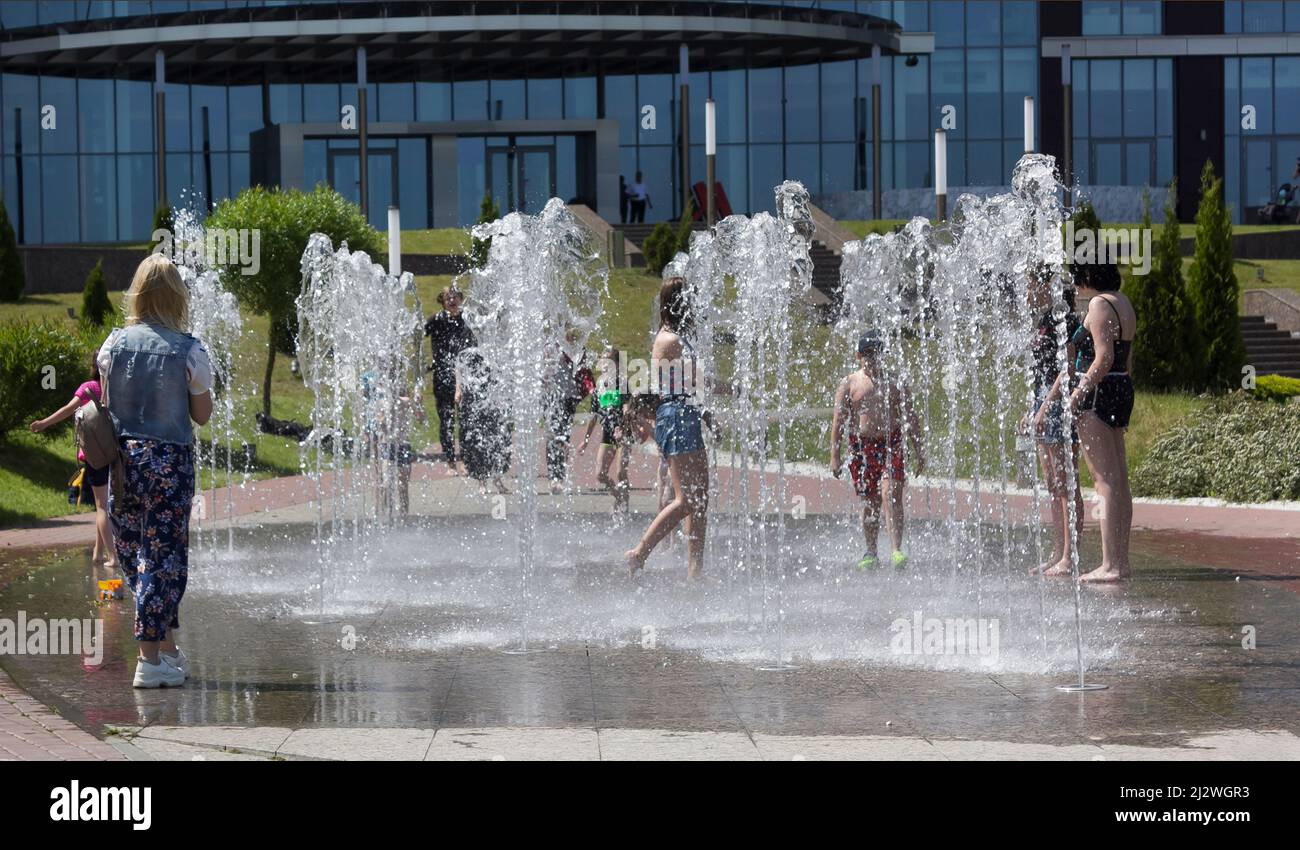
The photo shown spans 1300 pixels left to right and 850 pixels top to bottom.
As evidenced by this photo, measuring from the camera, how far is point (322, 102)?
48031 mm

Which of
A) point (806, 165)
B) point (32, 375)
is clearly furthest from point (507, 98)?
point (32, 375)

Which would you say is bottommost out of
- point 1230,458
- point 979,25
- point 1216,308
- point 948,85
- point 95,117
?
point 1230,458

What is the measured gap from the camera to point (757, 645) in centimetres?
832

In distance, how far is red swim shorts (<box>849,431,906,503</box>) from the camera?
1097 centimetres

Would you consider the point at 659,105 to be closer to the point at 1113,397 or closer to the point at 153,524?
the point at 1113,397

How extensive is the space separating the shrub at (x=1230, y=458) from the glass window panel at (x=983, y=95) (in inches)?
1287

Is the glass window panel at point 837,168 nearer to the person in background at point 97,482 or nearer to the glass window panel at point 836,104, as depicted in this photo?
the glass window panel at point 836,104

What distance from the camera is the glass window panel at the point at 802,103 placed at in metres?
49.2

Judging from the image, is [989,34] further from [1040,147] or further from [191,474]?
[191,474]

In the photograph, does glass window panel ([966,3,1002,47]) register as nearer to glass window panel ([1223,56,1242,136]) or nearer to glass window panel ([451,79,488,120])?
glass window panel ([1223,56,1242,136])

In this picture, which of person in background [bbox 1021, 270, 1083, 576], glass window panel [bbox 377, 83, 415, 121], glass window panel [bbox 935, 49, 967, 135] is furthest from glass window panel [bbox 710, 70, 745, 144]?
person in background [bbox 1021, 270, 1083, 576]

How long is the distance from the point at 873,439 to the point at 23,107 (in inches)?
1656

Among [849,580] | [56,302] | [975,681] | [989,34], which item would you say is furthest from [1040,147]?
[975,681]

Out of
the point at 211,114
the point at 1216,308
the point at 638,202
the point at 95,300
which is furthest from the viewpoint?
the point at 211,114
